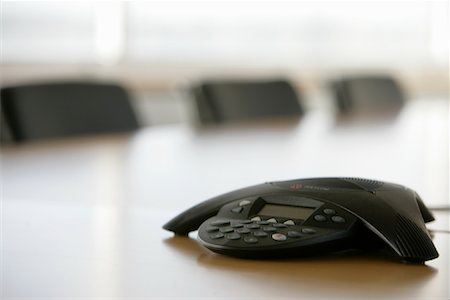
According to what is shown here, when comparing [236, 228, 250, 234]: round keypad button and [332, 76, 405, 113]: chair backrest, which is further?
[332, 76, 405, 113]: chair backrest

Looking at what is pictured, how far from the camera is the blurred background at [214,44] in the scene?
3730mm

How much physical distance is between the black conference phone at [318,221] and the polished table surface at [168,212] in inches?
0.5

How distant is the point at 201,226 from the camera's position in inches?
32.4

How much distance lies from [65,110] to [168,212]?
45.1 inches

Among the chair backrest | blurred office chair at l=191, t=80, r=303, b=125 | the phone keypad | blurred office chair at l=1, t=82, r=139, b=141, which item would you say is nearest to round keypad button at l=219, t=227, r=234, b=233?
the phone keypad

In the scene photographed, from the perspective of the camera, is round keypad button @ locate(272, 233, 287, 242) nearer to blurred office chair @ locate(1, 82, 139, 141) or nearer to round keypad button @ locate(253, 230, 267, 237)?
round keypad button @ locate(253, 230, 267, 237)

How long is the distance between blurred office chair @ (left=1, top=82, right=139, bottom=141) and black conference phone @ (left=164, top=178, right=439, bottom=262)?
119 centimetres

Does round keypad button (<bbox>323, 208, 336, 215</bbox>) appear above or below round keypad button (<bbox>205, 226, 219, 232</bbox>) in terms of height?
above

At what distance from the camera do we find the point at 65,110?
2.09 meters

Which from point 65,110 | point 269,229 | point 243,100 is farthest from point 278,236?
point 243,100

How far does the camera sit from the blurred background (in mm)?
3730

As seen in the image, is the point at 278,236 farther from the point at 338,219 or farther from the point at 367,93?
the point at 367,93

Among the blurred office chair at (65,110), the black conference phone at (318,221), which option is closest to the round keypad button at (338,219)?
the black conference phone at (318,221)

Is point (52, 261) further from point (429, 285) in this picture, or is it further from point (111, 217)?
point (429, 285)
